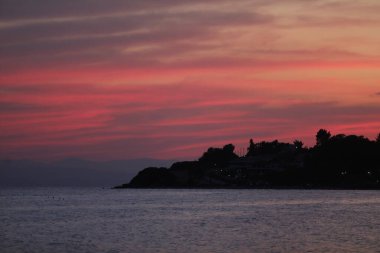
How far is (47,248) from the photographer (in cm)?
5662

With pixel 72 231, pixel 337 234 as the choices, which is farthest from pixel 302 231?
pixel 72 231

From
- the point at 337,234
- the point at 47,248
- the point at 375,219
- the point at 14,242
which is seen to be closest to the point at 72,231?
the point at 14,242

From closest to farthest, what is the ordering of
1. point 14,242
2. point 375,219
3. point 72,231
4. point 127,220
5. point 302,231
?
point 14,242 → point 302,231 → point 72,231 → point 375,219 → point 127,220

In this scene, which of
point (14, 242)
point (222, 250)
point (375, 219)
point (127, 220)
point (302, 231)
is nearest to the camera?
point (222, 250)

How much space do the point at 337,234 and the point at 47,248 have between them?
28.2m

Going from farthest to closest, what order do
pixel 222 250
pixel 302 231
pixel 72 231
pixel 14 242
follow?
pixel 72 231 < pixel 302 231 < pixel 14 242 < pixel 222 250

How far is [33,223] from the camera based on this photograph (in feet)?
286

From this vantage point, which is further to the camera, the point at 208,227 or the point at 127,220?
the point at 127,220

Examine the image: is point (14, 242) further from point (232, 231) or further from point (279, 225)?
point (279, 225)

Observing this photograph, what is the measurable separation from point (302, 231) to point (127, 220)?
30.3 metres

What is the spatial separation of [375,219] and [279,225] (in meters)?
15.3

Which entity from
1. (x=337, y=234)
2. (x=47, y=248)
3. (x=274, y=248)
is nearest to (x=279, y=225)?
(x=337, y=234)

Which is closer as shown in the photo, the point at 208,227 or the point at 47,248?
the point at 47,248

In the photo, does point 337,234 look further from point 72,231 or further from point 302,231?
point 72,231
